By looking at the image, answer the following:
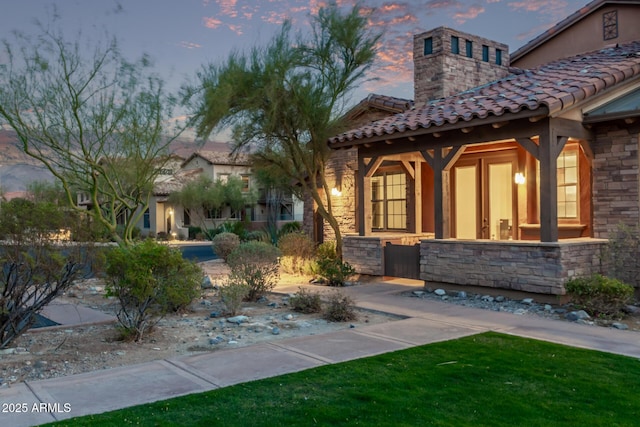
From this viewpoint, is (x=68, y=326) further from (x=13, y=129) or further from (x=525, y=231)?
(x=525, y=231)

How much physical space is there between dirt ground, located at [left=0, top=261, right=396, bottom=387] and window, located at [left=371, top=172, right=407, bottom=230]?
6.12m

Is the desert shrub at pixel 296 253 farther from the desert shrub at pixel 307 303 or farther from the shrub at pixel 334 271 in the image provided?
the desert shrub at pixel 307 303

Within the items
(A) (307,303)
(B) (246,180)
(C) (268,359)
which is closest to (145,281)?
(C) (268,359)

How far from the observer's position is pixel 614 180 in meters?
10.2

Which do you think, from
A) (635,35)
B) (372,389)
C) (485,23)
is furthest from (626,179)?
(485,23)

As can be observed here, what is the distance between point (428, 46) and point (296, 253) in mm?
6619

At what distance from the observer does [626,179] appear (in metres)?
10.1

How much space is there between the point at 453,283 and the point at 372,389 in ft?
21.1

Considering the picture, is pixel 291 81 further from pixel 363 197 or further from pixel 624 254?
pixel 624 254

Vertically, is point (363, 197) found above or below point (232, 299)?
above

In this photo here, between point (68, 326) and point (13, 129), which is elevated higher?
point (13, 129)

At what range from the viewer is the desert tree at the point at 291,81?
13.7 metres

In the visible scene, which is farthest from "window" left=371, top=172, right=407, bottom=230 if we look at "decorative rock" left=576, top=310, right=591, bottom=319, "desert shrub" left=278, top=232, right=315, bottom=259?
"decorative rock" left=576, top=310, right=591, bottom=319

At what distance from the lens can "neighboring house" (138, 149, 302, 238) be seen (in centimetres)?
4172
